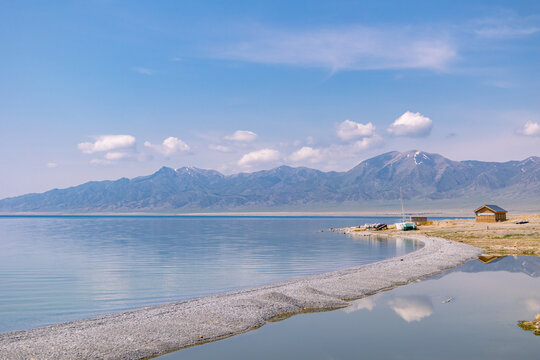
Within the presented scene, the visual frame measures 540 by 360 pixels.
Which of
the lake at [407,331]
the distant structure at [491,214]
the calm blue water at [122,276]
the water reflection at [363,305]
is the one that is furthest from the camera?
the distant structure at [491,214]

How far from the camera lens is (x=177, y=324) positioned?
2059 centimetres

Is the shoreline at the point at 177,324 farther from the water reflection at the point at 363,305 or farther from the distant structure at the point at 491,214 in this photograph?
the distant structure at the point at 491,214

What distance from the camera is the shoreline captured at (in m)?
17.0

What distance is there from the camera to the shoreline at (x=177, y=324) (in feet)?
55.7

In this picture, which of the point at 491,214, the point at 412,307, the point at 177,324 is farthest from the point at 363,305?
the point at 491,214

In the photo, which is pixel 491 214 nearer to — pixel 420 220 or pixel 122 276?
pixel 420 220

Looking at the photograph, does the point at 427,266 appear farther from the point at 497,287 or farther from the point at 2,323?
the point at 2,323

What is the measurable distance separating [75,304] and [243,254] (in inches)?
1294

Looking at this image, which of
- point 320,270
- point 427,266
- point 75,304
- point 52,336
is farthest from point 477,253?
point 52,336

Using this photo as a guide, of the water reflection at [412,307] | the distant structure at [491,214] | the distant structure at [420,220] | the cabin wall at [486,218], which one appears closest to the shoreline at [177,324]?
the water reflection at [412,307]

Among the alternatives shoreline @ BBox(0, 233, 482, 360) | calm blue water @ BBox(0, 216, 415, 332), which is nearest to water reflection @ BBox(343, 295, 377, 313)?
shoreline @ BBox(0, 233, 482, 360)

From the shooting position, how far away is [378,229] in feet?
376

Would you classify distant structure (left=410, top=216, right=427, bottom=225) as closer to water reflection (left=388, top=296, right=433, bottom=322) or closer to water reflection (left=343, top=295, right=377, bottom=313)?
water reflection (left=388, top=296, right=433, bottom=322)

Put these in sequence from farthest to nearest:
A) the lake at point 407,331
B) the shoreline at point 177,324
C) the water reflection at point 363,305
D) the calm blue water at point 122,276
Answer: the calm blue water at point 122,276
the water reflection at point 363,305
the lake at point 407,331
the shoreline at point 177,324
